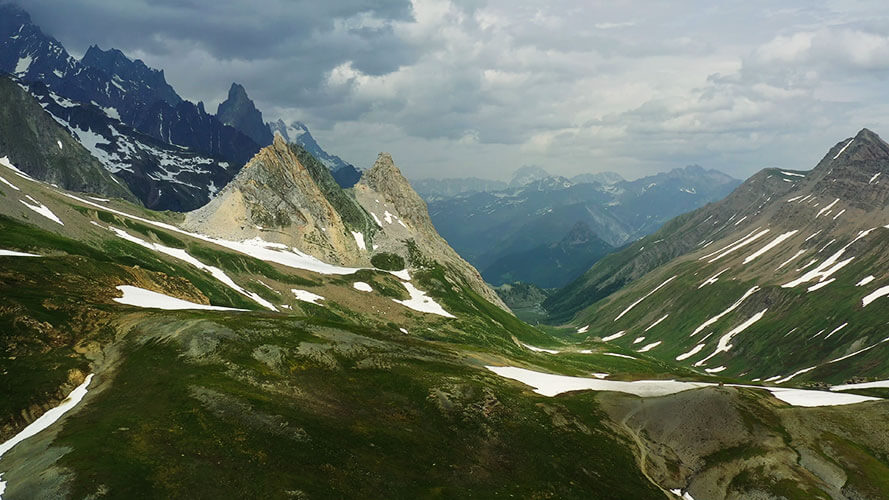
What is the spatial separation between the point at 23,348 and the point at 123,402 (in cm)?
1587

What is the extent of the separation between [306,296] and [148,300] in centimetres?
7227

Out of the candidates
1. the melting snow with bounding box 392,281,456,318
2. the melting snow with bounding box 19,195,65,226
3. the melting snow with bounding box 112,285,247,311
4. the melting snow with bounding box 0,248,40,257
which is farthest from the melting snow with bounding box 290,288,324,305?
the melting snow with bounding box 0,248,40,257

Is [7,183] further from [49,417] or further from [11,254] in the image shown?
[49,417]

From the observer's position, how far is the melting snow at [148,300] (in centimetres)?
8181

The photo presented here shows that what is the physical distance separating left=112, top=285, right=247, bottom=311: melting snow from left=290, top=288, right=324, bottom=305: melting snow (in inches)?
2436

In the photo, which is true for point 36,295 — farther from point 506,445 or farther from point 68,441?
point 506,445

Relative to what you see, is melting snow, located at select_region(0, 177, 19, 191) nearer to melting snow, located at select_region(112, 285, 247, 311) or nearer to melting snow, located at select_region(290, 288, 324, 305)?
melting snow, located at select_region(112, 285, 247, 311)

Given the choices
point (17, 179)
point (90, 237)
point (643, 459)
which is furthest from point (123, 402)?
point (17, 179)

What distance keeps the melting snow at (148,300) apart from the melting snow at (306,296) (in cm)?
6187

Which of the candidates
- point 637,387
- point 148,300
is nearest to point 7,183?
point 148,300

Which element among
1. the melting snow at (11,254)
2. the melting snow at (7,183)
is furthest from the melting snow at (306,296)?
the melting snow at (11,254)

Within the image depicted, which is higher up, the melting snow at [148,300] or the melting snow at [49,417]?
the melting snow at [148,300]

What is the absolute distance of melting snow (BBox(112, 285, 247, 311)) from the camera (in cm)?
8181

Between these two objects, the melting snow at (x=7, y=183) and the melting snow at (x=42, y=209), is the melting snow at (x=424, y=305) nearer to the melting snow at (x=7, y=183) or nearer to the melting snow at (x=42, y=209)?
the melting snow at (x=42, y=209)
